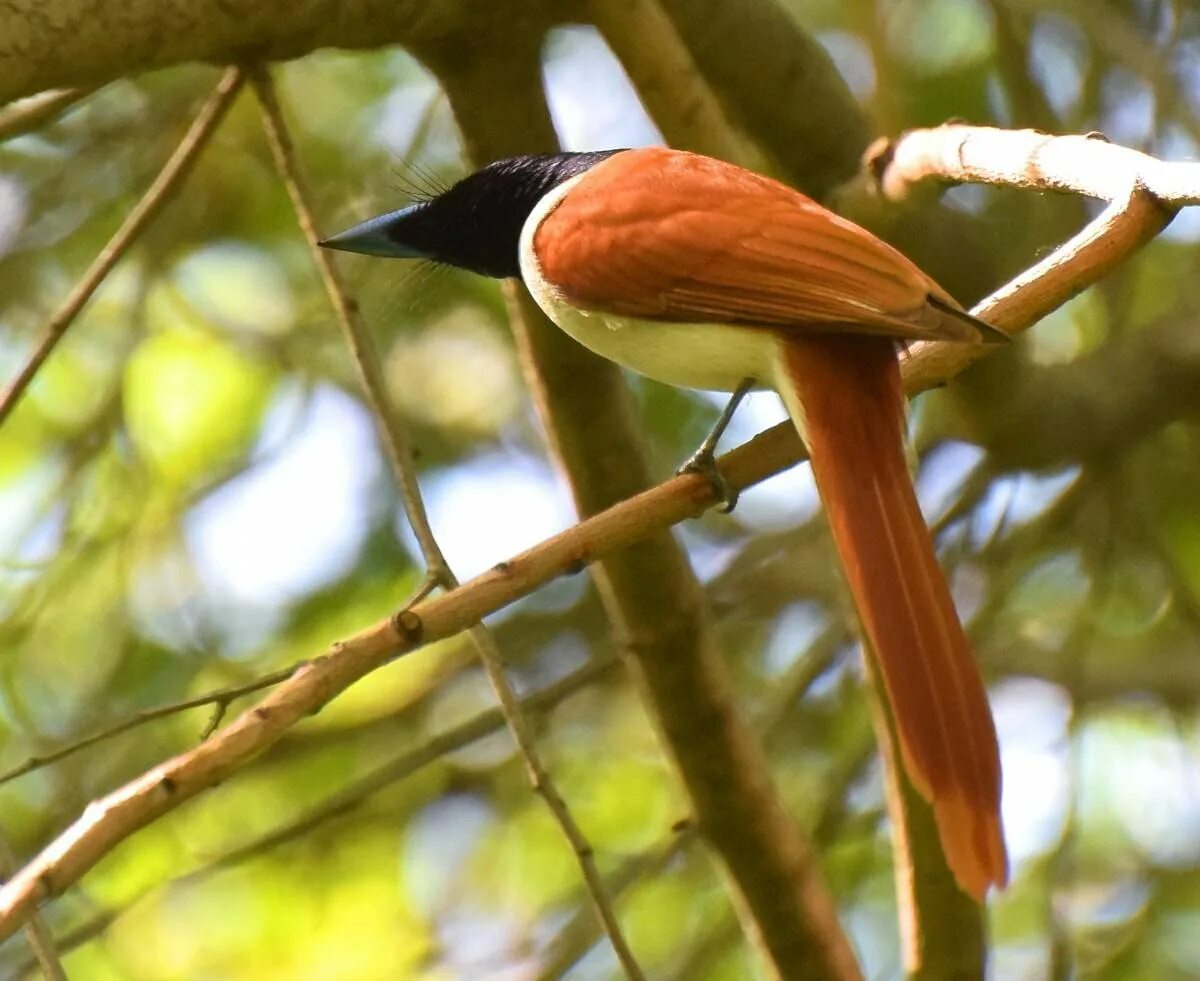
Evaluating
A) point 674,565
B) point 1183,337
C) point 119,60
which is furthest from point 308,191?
point 1183,337

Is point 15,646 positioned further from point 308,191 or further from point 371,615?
point 308,191

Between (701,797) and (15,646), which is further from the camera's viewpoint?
(15,646)

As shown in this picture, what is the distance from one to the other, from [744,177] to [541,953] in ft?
5.72

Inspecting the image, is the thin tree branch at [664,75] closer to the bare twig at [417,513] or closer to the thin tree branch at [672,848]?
the bare twig at [417,513]

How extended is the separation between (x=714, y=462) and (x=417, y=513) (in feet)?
1.42

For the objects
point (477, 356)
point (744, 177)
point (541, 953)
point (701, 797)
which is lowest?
point (541, 953)

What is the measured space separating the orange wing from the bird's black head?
0.45ft

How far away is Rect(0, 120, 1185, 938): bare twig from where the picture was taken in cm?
171

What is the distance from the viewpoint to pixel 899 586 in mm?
2059

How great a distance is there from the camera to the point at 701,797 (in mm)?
3057

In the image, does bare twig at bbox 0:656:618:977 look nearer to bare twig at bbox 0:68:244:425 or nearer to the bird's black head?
the bird's black head

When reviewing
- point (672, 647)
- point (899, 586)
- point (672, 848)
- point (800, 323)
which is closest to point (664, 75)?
point (800, 323)

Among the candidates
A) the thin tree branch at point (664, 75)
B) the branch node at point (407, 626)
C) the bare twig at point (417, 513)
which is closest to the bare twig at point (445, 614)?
the branch node at point (407, 626)

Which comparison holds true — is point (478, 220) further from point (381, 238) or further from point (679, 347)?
point (679, 347)
